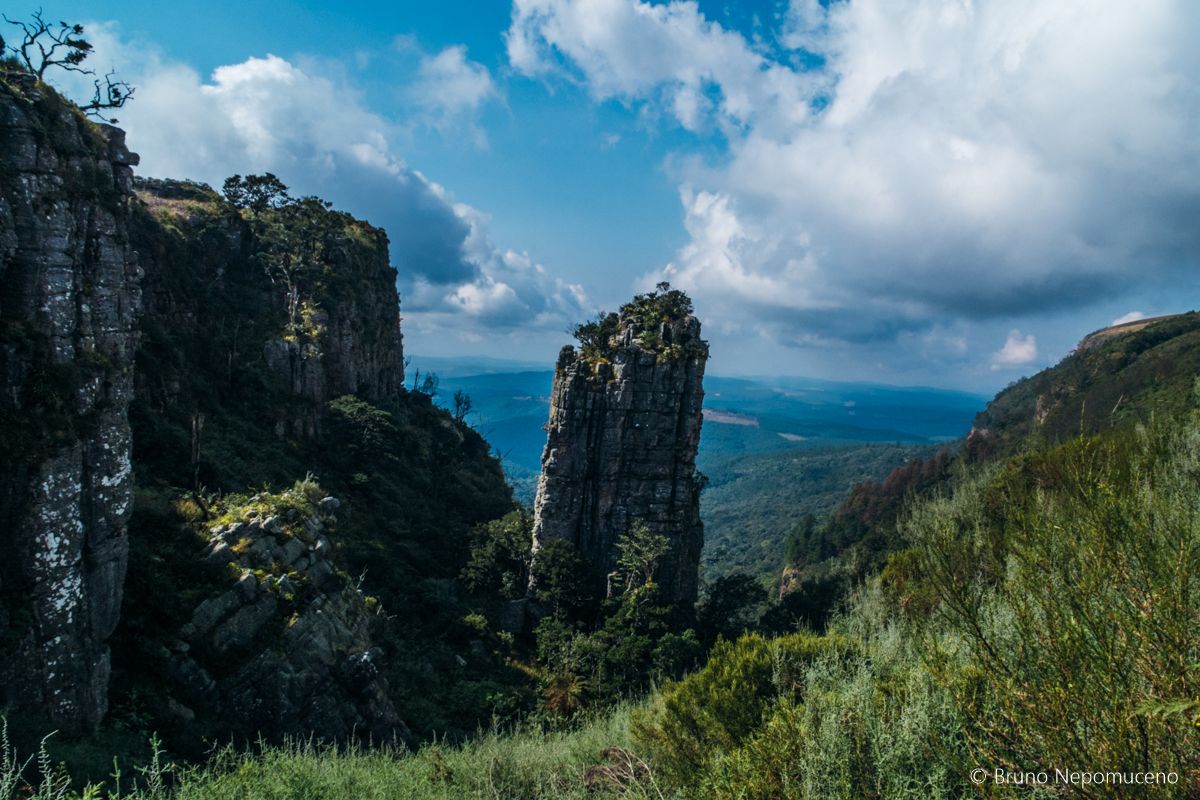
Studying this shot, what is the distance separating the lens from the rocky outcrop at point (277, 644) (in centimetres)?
1446

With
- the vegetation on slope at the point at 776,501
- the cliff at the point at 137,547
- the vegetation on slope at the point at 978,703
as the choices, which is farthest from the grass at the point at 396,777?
the vegetation on slope at the point at 776,501

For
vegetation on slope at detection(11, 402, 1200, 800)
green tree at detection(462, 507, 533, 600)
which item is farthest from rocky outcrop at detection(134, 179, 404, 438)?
vegetation on slope at detection(11, 402, 1200, 800)

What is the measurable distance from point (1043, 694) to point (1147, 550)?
63.1 inches

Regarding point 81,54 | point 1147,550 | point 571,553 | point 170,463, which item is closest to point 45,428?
point 170,463

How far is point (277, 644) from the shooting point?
51.3 feet

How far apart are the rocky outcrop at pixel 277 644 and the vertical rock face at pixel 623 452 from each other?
63.3ft

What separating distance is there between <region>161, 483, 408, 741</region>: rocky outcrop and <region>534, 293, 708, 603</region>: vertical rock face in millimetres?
19282

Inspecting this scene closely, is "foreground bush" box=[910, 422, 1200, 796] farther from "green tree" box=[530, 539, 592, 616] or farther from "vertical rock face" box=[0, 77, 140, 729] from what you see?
"green tree" box=[530, 539, 592, 616]

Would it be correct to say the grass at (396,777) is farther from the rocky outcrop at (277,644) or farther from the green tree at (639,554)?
the green tree at (639,554)

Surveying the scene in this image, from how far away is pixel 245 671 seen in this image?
14859 mm

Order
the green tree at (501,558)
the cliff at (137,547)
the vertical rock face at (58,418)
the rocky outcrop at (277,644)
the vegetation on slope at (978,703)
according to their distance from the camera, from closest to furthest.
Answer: the vegetation on slope at (978,703) < the vertical rock face at (58,418) < the cliff at (137,547) < the rocky outcrop at (277,644) < the green tree at (501,558)

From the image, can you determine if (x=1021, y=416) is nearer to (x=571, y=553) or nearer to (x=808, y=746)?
(x=571, y=553)

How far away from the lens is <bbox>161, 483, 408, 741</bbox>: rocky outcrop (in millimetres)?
14461

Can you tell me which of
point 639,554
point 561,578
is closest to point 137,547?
point 561,578
